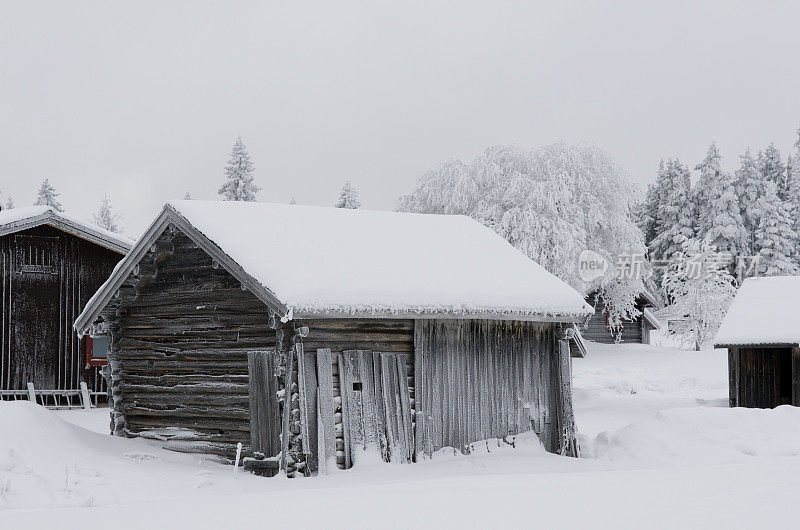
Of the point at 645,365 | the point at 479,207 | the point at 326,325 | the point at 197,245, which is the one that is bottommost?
the point at 645,365

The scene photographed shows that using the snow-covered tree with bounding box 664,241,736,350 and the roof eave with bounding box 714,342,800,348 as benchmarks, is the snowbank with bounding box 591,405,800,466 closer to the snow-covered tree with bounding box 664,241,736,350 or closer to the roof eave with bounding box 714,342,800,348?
the roof eave with bounding box 714,342,800,348

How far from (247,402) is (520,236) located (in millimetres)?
26759

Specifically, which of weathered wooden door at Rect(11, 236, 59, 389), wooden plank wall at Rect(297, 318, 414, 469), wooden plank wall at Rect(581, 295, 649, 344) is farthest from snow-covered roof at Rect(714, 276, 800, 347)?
wooden plank wall at Rect(581, 295, 649, 344)

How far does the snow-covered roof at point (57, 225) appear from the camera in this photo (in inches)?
957

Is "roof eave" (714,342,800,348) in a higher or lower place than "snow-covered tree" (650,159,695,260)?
lower

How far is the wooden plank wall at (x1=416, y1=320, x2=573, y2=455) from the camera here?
16.4 m

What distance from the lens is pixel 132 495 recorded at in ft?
41.2

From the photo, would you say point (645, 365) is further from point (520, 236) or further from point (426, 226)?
point (426, 226)

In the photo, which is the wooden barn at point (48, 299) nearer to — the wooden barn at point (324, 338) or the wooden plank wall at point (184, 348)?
the wooden barn at point (324, 338)

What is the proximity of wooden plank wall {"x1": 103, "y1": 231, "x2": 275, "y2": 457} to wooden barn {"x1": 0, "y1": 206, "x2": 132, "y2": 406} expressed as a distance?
7830 mm

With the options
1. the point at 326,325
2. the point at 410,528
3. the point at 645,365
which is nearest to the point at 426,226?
the point at 326,325

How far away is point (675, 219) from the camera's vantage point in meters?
71.8

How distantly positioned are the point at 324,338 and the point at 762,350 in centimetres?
1733

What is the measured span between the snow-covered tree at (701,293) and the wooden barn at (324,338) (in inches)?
1443
